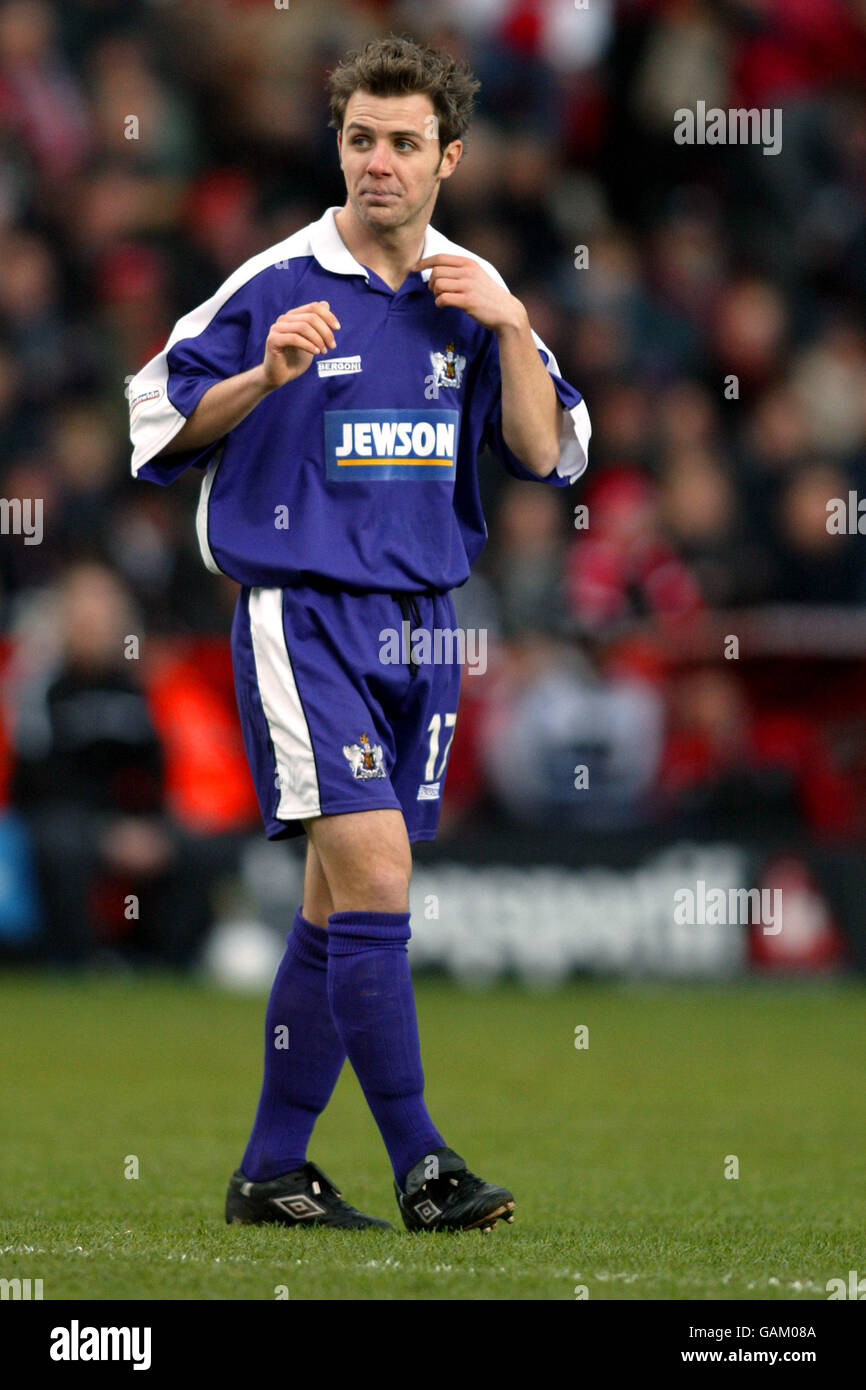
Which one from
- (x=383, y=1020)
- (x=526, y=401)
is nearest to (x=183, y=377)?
(x=526, y=401)

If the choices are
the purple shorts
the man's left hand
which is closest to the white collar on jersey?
the man's left hand

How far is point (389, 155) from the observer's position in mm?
4719

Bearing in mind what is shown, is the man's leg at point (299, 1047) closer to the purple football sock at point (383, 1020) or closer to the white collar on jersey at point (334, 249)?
the purple football sock at point (383, 1020)

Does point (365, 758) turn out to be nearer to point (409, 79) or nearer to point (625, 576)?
point (409, 79)

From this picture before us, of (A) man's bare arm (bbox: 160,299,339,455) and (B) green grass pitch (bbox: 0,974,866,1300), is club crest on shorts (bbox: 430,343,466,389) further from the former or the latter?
(B) green grass pitch (bbox: 0,974,866,1300)

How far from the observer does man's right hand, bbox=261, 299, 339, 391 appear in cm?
448

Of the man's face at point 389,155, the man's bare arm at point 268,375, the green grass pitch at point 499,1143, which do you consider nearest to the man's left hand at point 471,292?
the man's face at point 389,155

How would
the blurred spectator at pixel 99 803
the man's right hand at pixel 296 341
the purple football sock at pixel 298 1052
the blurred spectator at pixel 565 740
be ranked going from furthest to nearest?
the blurred spectator at pixel 565 740
the blurred spectator at pixel 99 803
the purple football sock at pixel 298 1052
the man's right hand at pixel 296 341

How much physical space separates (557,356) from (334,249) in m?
8.43

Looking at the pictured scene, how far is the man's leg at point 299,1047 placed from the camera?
495 centimetres

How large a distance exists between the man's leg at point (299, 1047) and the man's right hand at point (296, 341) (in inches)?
42.9
